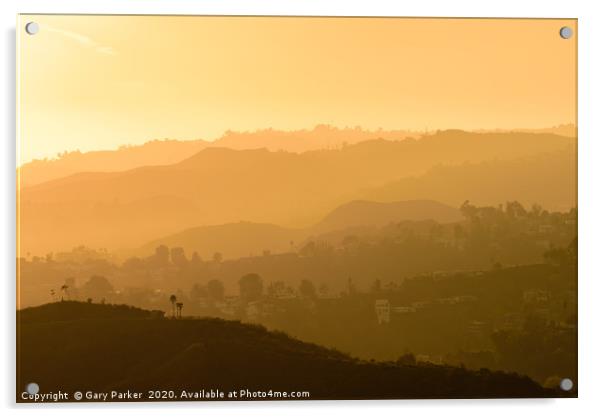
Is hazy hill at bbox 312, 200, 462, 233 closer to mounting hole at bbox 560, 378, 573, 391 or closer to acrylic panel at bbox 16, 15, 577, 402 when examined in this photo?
acrylic panel at bbox 16, 15, 577, 402

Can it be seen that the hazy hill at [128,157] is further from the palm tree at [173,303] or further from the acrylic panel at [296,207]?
the palm tree at [173,303]

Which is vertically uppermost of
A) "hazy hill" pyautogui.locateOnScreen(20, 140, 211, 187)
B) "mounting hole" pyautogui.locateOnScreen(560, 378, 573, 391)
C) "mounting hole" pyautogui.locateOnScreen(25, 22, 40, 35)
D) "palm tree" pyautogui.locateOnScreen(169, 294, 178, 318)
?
"mounting hole" pyautogui.locateOnScreen(25, 22, 40, 35)

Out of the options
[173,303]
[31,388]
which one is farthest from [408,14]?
[31,388]

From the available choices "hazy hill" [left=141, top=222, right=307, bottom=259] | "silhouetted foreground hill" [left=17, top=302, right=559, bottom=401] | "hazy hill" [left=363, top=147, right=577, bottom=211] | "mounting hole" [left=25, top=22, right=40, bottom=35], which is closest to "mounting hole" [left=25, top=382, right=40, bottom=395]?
"silhouetted foreground hill" [left=17, top=302, right=559, bottom=401]

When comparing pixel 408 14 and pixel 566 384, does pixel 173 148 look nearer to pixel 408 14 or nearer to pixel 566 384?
pixel 408 14

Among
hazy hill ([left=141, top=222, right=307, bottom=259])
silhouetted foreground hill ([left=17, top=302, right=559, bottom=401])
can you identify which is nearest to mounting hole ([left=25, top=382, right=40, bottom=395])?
silhouetted foreground hill ([left=17, top=302, right=559, bottom=401])

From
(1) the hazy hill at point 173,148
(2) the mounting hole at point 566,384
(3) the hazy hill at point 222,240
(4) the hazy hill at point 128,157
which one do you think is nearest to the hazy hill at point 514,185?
(1) the hazy hill at point 173,148

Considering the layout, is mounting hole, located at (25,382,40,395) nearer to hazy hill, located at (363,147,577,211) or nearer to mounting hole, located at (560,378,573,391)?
hazy hill, located at (363,147,577,211)

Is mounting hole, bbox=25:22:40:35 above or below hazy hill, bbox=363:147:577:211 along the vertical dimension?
above
